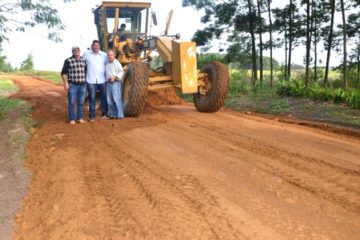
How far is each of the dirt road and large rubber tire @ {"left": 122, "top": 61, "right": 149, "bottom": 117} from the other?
1.50 m

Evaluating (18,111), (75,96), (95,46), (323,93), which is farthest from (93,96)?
(323,93)

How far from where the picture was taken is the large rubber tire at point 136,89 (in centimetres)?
1057

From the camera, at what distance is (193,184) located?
549cm

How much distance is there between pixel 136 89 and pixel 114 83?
1.85 feet

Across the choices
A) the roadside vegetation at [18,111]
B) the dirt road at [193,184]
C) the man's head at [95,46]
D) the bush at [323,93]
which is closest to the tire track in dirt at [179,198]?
the dirt road at [193,184]

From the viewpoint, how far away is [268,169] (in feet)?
19.8

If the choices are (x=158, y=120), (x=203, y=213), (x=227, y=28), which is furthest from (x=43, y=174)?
(x=227, y=28)

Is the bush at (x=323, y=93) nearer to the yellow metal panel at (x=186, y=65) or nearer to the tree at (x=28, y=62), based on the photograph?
the yellow metal panel at (x=186, y=65)

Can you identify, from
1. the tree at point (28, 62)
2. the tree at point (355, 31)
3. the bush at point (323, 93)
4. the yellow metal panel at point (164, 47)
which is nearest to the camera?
the yellow metal panel at point (164, 47)

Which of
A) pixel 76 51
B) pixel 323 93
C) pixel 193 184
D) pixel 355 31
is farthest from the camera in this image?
pixel 355 31

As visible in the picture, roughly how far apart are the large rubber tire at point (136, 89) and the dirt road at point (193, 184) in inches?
58.9

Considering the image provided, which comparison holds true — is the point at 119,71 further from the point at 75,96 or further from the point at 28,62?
the point at 28,62

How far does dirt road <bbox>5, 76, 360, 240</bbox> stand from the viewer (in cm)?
431

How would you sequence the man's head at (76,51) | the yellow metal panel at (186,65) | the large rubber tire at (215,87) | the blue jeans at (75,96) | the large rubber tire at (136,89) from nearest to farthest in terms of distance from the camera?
1. the man's head at (76,51)
2. the blue jeans at (75,96)
3. the large rubber tire at (136,89)
4. the yellow metal panel at (186,65)
5. the large rubber tire at (215,87)
